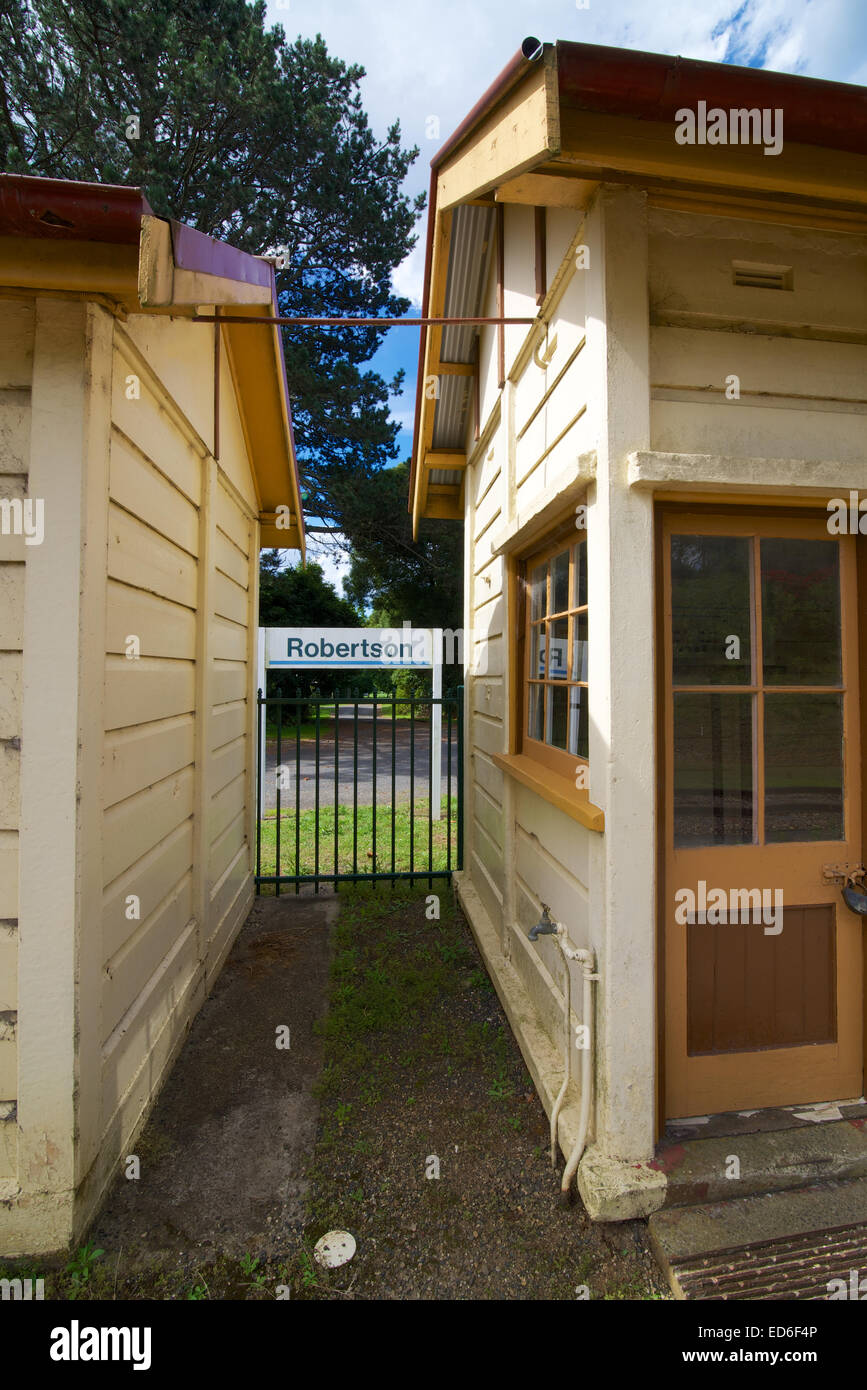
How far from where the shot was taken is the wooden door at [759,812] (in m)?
2.39

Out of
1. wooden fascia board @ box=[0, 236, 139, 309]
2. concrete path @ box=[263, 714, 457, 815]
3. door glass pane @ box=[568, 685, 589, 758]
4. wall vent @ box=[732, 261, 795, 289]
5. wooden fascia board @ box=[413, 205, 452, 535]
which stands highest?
wooden fascia board @ box=[413, 205, 452, 535]

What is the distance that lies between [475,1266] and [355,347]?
16250 mm

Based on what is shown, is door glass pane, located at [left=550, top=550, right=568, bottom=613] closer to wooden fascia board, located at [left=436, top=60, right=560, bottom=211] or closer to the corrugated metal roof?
wooden fascia board, located at [left=436, top=60, right=560, bottom=211]

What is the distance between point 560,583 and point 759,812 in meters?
1.31

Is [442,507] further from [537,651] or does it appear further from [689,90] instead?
[689,90]

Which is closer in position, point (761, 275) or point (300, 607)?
point (761, 275)

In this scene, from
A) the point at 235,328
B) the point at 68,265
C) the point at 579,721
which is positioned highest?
the point at 235,328

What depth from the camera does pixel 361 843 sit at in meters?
7.66

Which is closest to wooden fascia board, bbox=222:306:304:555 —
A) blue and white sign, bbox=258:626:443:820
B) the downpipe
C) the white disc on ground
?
blue and white sign, bbox=258:626:443:820

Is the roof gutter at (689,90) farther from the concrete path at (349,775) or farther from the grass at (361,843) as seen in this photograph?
the concrete path at (349,775)

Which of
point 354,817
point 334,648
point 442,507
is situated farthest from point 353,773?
point 442,507

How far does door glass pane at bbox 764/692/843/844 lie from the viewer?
2.45m

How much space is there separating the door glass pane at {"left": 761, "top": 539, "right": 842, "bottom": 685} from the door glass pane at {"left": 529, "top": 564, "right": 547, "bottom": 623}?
1110 millimetres

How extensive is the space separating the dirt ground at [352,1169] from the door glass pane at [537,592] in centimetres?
225
